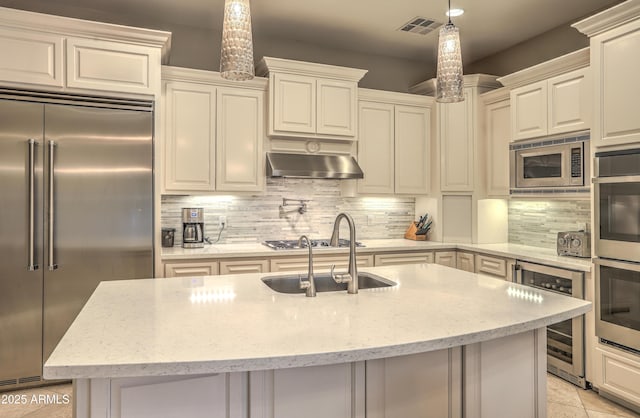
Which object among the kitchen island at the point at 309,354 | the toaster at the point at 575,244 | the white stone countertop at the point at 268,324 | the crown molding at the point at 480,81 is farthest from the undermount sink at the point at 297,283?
the crown molding at the point at 480,81

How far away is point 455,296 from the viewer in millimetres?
1828

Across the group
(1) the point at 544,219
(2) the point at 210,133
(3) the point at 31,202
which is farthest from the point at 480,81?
(3) the point at 31,202

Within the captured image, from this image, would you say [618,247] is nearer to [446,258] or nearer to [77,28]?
[446,258]

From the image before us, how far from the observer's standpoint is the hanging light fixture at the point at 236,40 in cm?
171

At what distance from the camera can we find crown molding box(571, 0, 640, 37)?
8.42ft

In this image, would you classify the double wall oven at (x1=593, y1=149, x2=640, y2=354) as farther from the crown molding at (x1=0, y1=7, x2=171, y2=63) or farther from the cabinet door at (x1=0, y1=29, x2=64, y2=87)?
the cabinet door at (x1=0, y1=29, x2=64, y2=87)

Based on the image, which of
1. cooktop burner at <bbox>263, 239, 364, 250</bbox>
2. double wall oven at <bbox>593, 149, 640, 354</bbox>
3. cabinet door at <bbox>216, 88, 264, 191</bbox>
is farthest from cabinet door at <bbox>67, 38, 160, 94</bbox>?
double wall oven at <bbox>593, 149, 640, 354</bbox>

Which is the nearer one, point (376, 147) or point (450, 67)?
point (450, 67)

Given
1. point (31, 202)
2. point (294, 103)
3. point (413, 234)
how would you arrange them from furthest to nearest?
point (413, 234)
point (294, 103)
point (31, 202)

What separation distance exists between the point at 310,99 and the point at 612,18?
7.63 ft

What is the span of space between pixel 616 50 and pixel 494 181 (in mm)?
1610

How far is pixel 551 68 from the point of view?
336cm

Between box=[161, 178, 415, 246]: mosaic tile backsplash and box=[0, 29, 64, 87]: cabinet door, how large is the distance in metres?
1.33

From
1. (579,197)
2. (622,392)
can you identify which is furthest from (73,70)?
(622,392)
